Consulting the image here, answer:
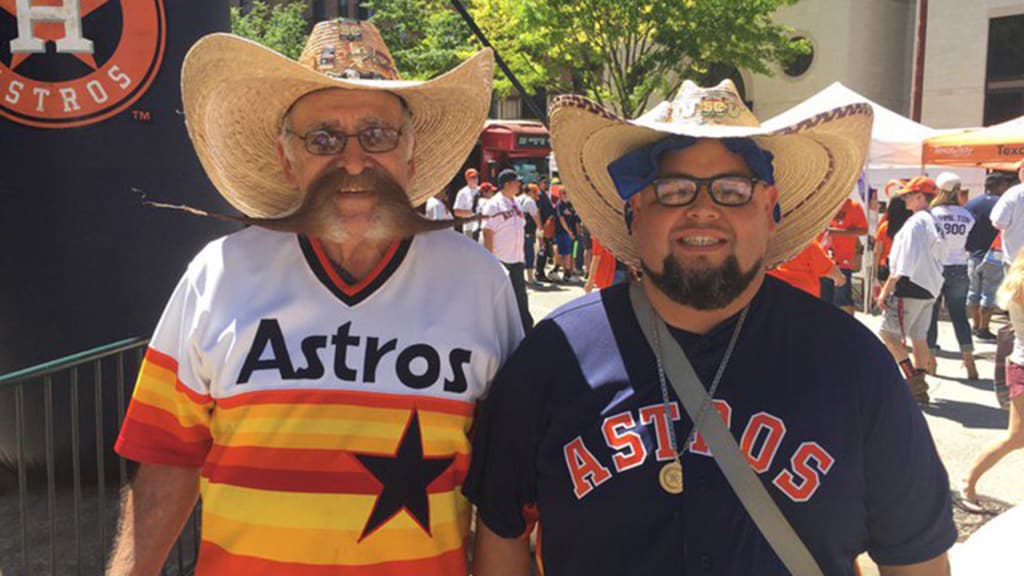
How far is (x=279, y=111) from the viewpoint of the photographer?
2.38 metres

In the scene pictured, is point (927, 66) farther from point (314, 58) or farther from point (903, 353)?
point (314, 58)

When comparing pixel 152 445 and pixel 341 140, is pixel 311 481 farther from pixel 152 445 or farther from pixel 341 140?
pixel 341 140

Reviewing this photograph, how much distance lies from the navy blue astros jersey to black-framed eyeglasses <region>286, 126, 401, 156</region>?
26.9 inches

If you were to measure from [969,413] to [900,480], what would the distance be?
6223 mm

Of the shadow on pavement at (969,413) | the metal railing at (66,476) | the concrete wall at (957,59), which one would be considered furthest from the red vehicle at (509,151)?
the metal railing at (66,476)

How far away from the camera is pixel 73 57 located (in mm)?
4051

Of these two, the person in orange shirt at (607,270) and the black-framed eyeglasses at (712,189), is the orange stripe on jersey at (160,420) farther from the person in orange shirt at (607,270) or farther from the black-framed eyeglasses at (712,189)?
the person in orange shirt at (607,270)

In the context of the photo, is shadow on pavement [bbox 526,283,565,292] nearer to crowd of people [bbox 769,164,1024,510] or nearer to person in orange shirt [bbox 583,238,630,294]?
crowd of people [bbox 769,164,1024,510]

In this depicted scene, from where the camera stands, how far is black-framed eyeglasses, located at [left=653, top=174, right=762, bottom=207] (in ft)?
6.32

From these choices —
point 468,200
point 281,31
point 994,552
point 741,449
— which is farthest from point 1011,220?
point 281,31

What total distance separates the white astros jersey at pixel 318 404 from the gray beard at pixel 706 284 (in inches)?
18.6

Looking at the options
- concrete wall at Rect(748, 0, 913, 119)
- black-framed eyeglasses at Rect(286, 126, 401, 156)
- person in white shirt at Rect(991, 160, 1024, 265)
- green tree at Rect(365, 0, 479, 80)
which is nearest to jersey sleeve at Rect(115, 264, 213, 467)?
black-framed eyeglasses at Rect(286, 126, 401, 156)

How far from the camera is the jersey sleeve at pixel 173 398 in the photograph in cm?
199

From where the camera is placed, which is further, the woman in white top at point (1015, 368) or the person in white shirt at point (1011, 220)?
the person in white shirt at point (1011, 220)
